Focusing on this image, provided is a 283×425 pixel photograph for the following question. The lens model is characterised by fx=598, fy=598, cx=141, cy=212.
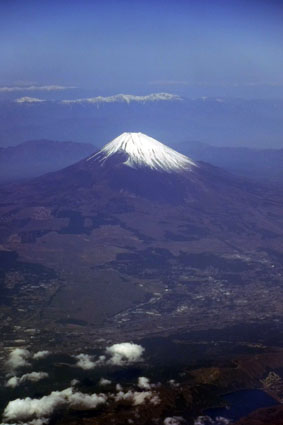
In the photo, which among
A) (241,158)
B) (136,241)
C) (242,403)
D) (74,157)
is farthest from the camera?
(241,158)

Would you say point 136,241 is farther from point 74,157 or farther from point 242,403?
point 74,157

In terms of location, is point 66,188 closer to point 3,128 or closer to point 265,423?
point 265,423

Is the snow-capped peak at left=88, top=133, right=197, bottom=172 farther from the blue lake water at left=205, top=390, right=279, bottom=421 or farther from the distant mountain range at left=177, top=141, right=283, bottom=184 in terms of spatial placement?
the blue lake water at left=205, top=390, right=279, bottom=421

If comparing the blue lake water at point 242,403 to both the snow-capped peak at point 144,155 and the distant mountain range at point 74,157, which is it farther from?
the distant mountain range at point 74,157

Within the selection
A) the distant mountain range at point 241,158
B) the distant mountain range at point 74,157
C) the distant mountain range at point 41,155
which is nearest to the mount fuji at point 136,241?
the distant mountain range at point 74,157

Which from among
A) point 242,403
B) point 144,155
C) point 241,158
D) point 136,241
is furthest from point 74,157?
point 242,403

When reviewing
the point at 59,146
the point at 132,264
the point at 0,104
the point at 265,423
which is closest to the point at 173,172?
the point at 132,264
